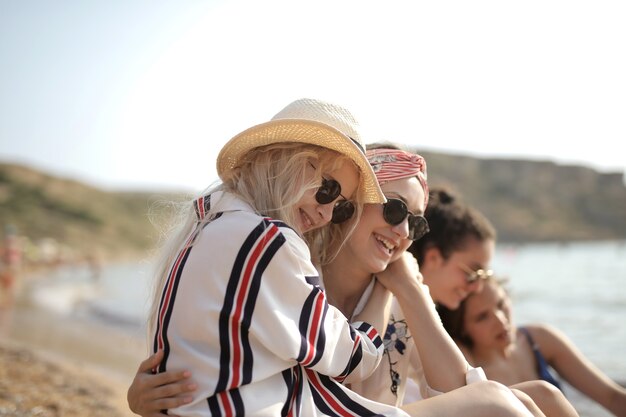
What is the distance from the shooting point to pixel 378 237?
3109 mm

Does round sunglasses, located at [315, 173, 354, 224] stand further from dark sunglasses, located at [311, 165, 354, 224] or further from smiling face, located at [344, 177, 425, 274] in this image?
smiling face, located at [344, 177, 425, 274]

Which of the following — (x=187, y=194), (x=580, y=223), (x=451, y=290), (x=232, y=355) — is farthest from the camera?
(x=580, y=223)

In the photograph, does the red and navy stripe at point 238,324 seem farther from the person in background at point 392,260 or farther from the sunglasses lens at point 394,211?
the sunglasses lens at point 394,211

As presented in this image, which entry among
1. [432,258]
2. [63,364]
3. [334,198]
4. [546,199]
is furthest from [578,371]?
[546,199]

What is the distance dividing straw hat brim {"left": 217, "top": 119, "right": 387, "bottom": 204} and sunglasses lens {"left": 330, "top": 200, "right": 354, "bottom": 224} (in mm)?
222

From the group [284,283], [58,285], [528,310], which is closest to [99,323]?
[528,310]

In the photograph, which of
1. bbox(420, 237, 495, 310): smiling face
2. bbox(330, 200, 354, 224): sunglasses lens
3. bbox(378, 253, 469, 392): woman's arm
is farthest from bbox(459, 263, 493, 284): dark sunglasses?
bbox(330, 200, 354, 224): sunglasses lens

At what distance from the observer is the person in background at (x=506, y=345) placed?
4.21 metres

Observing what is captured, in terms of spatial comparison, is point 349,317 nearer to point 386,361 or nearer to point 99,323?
point 386,361

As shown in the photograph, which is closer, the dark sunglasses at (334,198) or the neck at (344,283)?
the dark sunglasses at (334,198)

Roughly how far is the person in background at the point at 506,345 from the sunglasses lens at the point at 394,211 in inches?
57.3

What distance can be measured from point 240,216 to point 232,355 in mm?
467

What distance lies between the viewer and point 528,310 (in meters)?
16.4

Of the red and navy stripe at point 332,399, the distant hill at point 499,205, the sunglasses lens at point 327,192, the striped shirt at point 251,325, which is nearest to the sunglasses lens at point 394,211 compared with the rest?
the sunglasses lens at point 327,192
